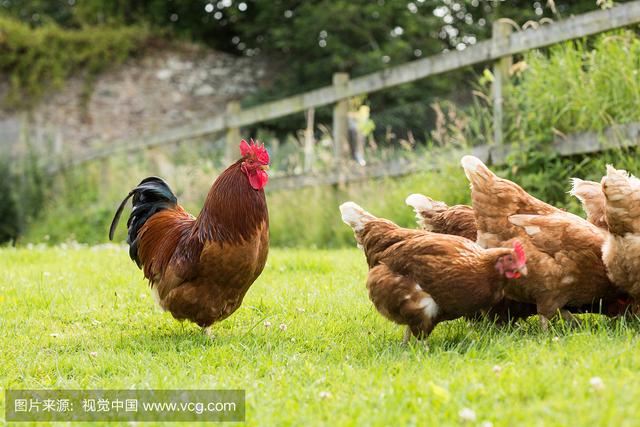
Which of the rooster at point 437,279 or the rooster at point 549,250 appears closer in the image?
the rooster at point 437,279

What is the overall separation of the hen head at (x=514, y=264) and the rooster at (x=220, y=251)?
1.43 metres

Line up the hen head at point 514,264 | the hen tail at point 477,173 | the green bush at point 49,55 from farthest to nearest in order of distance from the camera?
the green bush at point 49,55 → the hen tail at point 477,173 → the hen head at point 514,264

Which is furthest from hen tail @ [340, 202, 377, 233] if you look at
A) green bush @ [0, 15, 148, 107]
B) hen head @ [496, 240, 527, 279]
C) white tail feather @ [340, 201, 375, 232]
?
green bush @ [0, 15, 148, 107]

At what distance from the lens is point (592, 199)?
4469 millimetres

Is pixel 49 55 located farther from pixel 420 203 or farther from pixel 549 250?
pixel 549 250

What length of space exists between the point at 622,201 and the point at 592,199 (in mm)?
832

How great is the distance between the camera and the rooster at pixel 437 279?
3.64m

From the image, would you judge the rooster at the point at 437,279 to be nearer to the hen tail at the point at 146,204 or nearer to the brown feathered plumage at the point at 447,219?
the brown feathered plumage at the point at 447,219

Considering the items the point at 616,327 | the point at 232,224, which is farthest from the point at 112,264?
the point at 616,327

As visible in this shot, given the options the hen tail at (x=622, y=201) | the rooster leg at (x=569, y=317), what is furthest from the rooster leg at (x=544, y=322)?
the hen tail at (x=622, y=201)

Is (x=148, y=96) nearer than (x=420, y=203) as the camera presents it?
No

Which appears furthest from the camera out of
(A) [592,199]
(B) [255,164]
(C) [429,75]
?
(C) [429,75]

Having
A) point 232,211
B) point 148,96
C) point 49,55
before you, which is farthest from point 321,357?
point 49,55

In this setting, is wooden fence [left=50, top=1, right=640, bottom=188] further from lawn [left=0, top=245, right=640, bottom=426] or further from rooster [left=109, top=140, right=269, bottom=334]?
rooster [left=109, top=140, right=269, bottom=334]
